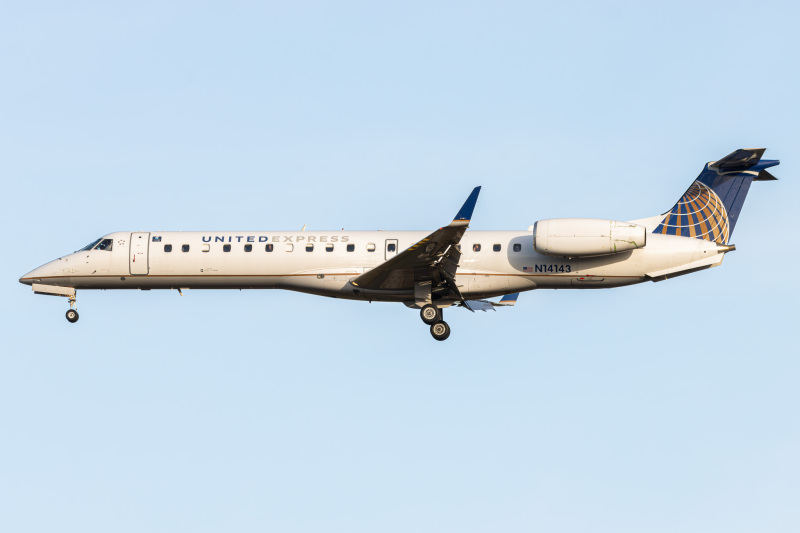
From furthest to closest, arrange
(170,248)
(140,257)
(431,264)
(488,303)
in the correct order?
1. (488,303)
2. (140,257)
3. (170,248)
4. (431,264)

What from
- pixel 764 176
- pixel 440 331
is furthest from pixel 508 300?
pixel 764 176

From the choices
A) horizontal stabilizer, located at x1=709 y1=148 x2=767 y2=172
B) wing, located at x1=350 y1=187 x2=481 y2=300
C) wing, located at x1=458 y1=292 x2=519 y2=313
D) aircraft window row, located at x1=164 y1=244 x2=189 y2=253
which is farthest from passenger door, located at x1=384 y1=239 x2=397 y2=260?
horizontal stabilizer, located at x1=709 y1=148 x2=767 y2=172

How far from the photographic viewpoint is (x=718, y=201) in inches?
1207

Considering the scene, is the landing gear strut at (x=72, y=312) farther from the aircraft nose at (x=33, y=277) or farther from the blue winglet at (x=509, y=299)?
the blue winglet at (x=509, y=299)

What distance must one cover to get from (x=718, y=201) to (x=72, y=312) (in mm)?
19548

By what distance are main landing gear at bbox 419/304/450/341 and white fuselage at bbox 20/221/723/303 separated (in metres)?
0.69

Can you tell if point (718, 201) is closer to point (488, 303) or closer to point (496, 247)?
point (496, 247)

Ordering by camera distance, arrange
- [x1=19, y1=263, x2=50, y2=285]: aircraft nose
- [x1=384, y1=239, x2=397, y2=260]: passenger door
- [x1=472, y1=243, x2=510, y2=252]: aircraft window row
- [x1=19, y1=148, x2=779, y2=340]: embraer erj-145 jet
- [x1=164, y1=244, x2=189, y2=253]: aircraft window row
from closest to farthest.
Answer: [x1=19, y1=148, x2=779, y2=340]: embraer erj-145 jet < [x1=472, y1=243, x2=510, y2=252]: aircraft window row < [x1=384, y1=239, x2=397, y2=260]: passenger door < [x1=164, y1=244, x2=189, y2=253]: aircraft window row < [x1=19, y1=263, x2=50, y2=285]: aircraft nose

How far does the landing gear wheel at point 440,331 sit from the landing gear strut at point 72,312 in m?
11.0

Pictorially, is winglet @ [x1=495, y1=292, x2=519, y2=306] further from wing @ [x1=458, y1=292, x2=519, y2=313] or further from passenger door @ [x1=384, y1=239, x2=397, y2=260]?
passenger door @ [x1=384, y1=239, x2=397, y2=260]

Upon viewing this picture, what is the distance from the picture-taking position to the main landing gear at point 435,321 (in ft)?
98.9

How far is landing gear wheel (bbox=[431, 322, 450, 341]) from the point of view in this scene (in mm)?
30234

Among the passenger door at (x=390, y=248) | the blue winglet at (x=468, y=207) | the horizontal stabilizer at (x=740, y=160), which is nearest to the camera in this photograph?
the blue winglet at (x=468, y=207)

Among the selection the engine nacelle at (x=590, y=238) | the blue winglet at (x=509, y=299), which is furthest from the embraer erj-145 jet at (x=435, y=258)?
the blue winglet at (x=509, y=299)
